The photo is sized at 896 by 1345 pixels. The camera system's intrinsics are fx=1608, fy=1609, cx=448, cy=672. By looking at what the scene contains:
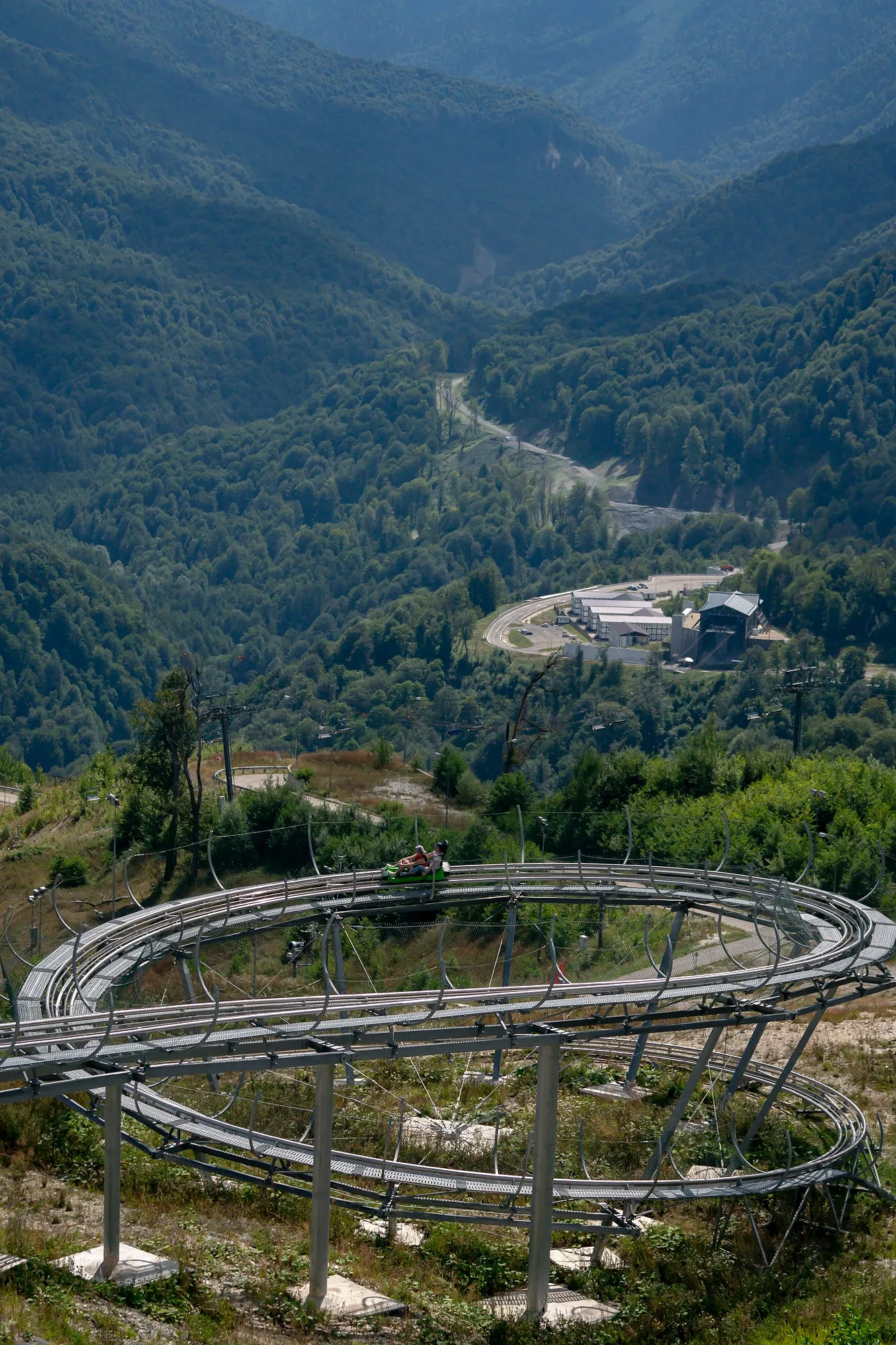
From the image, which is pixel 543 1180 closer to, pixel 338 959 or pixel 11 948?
pixel 338 959

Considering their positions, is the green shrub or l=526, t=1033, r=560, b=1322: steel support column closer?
l=526, t=1033, r=560, b=1322: steel support column

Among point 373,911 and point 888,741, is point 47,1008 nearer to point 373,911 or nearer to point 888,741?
point 373,911

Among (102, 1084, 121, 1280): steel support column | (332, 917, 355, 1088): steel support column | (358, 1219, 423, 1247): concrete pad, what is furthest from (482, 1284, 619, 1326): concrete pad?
(102, 1084, 121, 1280): steel support column

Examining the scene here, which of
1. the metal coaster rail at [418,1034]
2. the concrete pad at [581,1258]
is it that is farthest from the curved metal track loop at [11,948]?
the concrete pad at [581,1258]

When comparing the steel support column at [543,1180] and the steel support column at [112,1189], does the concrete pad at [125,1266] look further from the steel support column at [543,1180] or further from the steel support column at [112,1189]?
the steel support column at [543,1180]

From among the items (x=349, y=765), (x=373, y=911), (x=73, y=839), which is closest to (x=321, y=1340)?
(x=373, y=911)

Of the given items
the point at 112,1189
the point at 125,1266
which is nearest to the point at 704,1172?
the point at 125,1266

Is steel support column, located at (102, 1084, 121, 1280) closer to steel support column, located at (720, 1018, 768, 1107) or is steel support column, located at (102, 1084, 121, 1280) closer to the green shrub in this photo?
steel support column, located at (720, 1018, 768, 1107)
